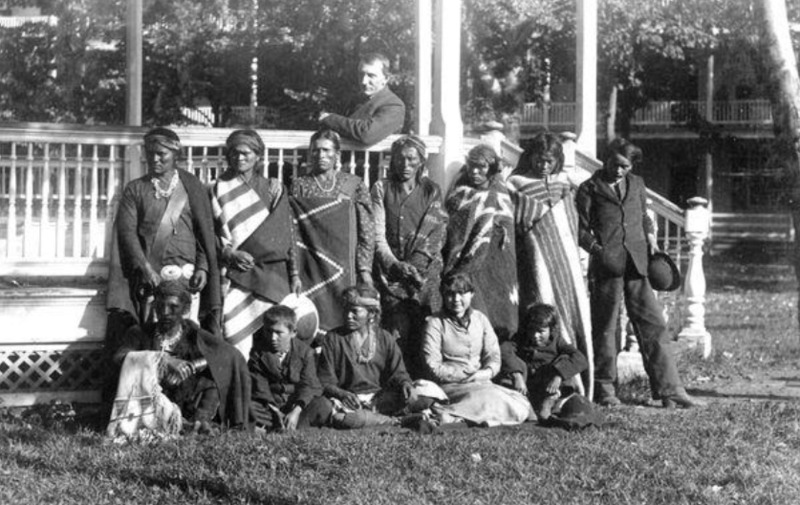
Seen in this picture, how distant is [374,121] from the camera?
10.5m

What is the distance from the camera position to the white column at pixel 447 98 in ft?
37.0

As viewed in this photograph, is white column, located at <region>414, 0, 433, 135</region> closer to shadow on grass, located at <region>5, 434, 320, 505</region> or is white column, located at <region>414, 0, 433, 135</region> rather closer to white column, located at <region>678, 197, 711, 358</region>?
white column, located at <region>678, 197, 711, 358</region>

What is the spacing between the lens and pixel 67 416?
9.73m

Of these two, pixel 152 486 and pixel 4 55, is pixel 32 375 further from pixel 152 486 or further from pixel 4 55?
pixel 4 55

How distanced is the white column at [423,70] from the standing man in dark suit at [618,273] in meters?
2.21

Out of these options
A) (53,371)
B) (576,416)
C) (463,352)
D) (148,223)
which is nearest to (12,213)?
(53,371)

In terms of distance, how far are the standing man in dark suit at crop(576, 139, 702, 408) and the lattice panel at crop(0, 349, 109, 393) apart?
3.61 meters

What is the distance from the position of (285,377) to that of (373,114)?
2386 millimetres

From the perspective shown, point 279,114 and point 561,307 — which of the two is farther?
point 279,114

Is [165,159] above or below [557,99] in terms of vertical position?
below

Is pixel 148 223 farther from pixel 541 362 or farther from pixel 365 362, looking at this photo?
pixel 541 362

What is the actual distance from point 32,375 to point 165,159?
2.12 m

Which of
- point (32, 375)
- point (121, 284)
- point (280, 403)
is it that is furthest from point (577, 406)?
point (32, 375)

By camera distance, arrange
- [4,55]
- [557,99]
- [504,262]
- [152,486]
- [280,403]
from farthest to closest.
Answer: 1. [557,99]
2. [4,55]
3. [504,262]
4. [280,403]
5. [152,486]
